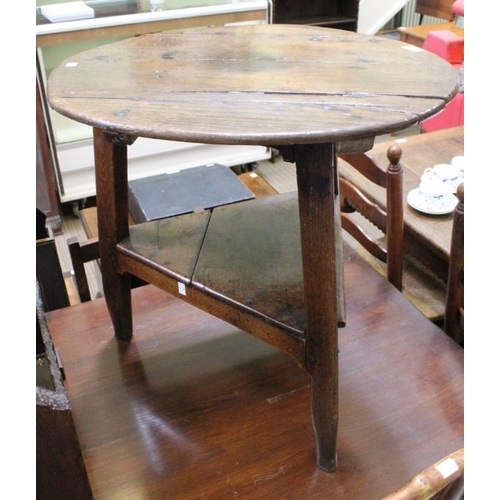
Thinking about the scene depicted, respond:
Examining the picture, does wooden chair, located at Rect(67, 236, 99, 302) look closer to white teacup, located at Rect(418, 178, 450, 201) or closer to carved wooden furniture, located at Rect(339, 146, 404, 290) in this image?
carved wooden furniture, located at Rect(339, 146, 404, 290)

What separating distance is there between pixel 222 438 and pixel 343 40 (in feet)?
2.71

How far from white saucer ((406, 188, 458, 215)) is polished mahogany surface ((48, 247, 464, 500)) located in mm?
348

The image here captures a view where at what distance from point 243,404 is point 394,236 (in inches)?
24.1

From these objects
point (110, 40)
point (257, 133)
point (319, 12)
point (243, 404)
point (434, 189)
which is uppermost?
point (319, 12)

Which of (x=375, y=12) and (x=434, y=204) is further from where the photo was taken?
(x=375, y=12)

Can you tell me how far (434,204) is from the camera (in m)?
1.60

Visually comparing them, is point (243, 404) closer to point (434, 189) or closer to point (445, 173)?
point (434, 189)

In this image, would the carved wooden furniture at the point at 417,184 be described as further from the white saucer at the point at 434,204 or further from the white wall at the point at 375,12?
the white wall at the point at 375,12

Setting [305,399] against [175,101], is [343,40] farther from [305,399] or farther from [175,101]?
[305,399]

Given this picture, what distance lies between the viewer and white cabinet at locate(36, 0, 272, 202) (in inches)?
90.5

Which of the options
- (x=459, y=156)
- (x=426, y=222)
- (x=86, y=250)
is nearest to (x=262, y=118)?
(x=86, y=250)

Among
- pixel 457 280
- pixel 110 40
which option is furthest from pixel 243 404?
pixel 110 40

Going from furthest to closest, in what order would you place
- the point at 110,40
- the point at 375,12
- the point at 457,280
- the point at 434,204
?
the point at 375,12 < the point at 110,40 < the point at 434,204 < the point at 457,280

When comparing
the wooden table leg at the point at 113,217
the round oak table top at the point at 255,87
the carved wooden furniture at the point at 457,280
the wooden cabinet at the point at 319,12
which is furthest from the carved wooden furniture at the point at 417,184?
the wooden cabinet at the point at 319,12
